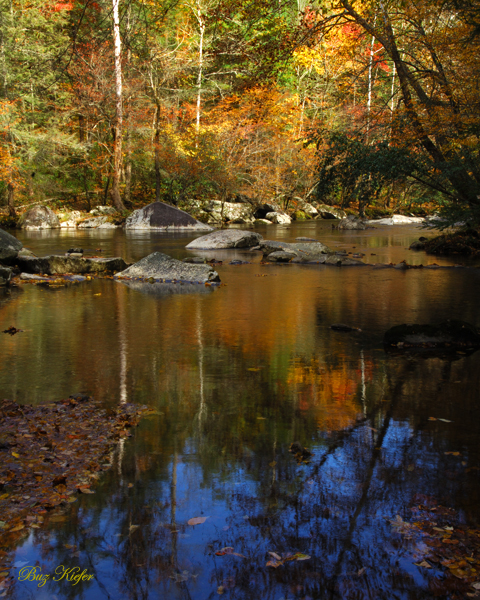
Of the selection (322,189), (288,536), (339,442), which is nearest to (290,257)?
(322,189)

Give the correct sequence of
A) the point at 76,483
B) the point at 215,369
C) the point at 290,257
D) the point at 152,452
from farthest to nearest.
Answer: the point at 290,257, the point at 215,369, the point at 152,452, the point at 76,483

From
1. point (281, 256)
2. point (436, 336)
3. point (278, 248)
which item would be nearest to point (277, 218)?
point (278, 248)

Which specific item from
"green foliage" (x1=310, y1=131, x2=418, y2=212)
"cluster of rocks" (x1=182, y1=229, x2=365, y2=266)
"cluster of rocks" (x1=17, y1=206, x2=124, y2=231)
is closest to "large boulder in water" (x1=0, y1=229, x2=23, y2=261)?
"cluster of rocks" (x1=182, y1=229, x2=365, y2=266)

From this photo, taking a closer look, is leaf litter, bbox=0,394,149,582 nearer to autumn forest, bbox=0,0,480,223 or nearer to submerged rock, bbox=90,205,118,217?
autumn forest, bbox=0,0,480,223

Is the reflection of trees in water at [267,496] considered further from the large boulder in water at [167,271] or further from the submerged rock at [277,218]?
the submerged rock at [277,218]

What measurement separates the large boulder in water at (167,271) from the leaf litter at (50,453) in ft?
21.9

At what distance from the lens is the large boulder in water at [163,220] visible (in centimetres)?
2720

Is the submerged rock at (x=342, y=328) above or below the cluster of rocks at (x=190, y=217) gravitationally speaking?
below

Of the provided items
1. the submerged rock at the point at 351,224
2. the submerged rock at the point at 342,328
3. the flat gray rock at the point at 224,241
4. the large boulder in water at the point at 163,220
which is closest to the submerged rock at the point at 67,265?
the flat gray rock at the point at 224,241

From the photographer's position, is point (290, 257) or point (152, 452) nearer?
point (152, 452)

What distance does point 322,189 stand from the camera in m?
12.8

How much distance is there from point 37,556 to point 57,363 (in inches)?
124

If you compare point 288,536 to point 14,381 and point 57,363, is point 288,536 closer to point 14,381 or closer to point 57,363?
point 14,381

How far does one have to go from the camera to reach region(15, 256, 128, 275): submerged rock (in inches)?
479
